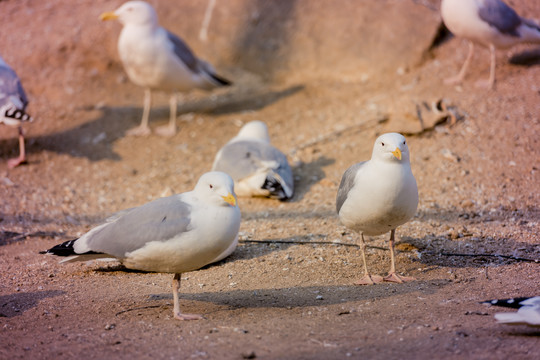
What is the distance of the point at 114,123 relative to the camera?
898 cm

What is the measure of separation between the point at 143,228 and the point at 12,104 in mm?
4164

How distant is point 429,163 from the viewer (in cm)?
679

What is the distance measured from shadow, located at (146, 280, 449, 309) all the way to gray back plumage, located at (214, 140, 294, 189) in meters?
2.22

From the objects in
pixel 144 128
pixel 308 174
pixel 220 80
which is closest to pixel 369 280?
pixel 308 174

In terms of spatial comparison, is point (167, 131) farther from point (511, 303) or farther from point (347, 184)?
point (511, 303)

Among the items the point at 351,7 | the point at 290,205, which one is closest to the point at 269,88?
the point at 351,7

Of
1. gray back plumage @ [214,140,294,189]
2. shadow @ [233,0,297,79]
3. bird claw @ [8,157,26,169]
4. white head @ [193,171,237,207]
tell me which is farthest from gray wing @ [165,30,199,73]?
white head @ [193,171,237,207]

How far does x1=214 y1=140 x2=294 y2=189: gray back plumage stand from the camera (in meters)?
6.60

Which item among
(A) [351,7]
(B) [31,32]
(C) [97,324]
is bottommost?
(C) [97,324]

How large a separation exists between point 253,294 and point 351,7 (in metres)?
6.83

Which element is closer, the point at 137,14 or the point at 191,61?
the point at 137,14

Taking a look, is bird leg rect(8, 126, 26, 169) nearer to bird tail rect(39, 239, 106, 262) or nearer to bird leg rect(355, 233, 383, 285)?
bird tail rect(39, 239, 106, 262)

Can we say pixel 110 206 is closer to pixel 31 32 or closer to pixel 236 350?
pixel 236 350

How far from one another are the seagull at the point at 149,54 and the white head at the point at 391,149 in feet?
16.0
